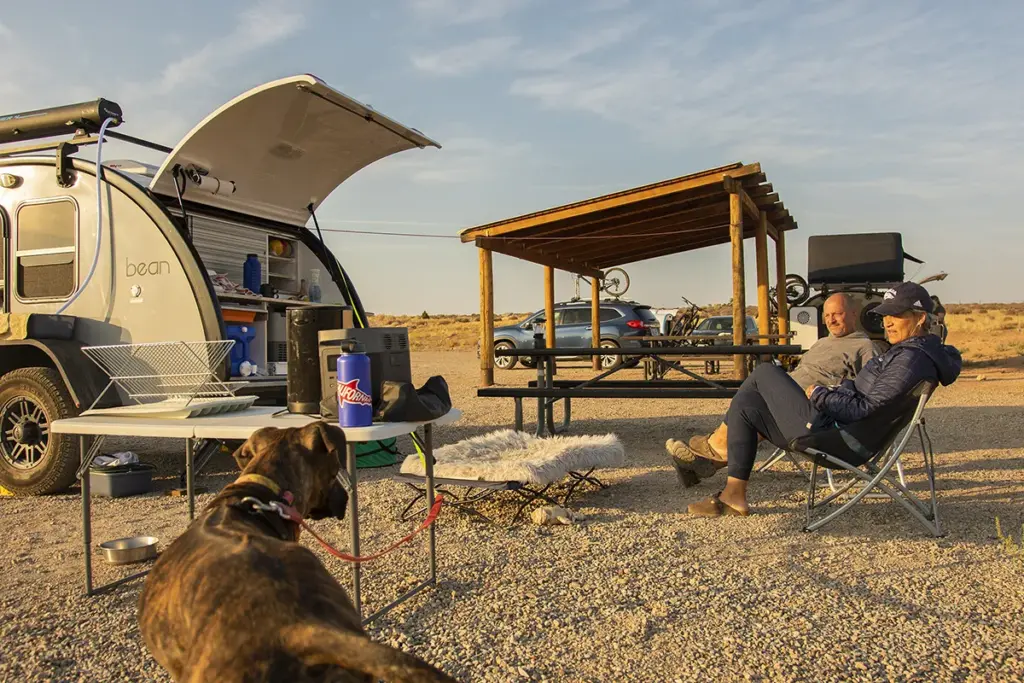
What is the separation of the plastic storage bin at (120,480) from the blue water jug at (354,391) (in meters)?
3.49

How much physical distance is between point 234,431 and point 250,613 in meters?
1.66

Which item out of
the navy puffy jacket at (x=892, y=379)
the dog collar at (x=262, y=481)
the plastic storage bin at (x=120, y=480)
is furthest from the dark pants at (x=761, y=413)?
the plastic storage bin at (x=120, y=480)

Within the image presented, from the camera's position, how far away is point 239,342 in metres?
6.16

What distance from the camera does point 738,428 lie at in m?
4.68

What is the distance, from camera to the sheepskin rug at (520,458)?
4543mm

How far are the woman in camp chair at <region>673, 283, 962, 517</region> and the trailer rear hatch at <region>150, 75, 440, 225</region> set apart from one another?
10.5ft

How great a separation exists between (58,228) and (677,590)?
532cm

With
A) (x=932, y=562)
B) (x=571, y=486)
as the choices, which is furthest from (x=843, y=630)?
(x=571, y=486)

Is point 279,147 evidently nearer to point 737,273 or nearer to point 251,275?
point 251,275

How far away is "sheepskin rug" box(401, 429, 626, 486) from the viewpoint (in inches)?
179

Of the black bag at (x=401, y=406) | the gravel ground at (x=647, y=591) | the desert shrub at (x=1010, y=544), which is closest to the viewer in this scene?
the gravel ground at (x=647, y=591)

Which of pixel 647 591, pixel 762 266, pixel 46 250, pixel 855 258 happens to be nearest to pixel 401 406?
pixel 647 591

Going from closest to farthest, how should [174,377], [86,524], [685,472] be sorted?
[86,524] < [174,377] < [685,472]

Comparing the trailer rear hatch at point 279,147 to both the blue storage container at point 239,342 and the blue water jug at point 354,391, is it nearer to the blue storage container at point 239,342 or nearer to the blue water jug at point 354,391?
the blue storage container at point 239,342
